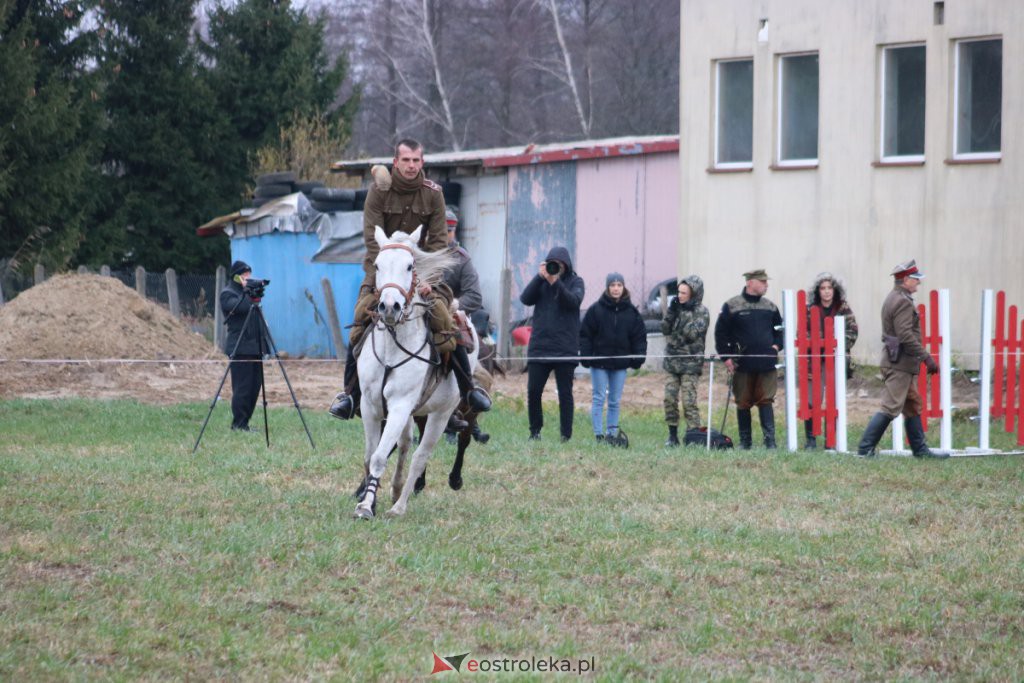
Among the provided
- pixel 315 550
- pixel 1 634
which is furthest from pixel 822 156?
pixel 1 634

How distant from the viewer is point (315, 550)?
8281 mm

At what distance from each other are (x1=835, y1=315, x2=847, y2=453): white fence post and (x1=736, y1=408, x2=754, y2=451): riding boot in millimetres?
1098

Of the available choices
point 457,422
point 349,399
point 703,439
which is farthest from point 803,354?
point 349,399

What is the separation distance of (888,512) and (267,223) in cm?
2207

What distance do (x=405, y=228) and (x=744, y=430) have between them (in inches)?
267

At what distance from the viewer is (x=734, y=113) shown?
24.5 m

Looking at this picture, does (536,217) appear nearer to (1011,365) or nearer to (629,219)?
(629,219)

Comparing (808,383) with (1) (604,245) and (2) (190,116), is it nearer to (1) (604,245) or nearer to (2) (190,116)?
(1) (604,245)

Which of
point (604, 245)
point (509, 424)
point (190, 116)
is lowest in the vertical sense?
point (509, 424)

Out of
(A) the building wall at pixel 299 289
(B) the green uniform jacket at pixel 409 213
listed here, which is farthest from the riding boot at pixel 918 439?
(A) the building wall at pixel 299 289

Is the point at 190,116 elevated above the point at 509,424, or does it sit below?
above

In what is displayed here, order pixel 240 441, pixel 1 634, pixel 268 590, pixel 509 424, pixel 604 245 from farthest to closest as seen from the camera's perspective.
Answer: pixel 604 245, pixel 509 424, pixel 240 441, pixel 268 590, pixel 1 634

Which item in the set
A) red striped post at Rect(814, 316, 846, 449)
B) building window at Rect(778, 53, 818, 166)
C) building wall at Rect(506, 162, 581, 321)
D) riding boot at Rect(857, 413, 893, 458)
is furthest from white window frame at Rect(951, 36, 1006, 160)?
riding boot at Rect(857, 413, 893, 458)

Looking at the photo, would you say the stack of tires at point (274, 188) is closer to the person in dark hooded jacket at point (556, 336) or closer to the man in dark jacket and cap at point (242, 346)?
the man in dark jacket and cap at point (242, 346)
